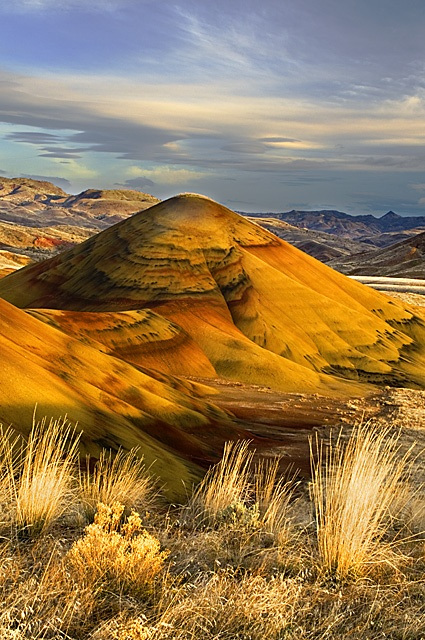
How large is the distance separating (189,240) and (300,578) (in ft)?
114

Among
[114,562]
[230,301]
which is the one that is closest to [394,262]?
[230,301]

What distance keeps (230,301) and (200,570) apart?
3092 centimetres

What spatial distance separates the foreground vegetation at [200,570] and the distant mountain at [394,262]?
111908 millimetres

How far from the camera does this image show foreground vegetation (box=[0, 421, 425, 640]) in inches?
169

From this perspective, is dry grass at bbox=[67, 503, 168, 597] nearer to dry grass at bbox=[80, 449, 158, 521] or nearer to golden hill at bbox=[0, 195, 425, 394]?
dry grass at bbox=[80, 449, 158, 521]

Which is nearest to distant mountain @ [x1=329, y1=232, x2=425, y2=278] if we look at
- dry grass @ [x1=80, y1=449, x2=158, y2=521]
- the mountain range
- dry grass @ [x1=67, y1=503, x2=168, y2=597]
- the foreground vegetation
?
the mountain range

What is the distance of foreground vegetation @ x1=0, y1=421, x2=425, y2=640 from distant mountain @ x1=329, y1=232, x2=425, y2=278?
367 feet

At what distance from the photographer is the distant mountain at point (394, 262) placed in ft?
414

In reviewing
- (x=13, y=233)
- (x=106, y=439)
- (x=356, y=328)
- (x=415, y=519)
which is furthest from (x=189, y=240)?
(x=13, y=233)

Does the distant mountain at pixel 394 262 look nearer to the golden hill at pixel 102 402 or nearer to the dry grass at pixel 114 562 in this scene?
the golden hill at pixel 102 402

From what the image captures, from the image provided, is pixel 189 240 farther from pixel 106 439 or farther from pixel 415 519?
pixel 415 519

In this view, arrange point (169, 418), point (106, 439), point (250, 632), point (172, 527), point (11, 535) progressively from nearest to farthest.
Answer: point (250, 632), point (11, 535), point (172, 527), point (106, 439), point (169, 418)

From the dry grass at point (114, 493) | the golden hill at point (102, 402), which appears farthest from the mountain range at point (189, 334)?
the dry grass at point (114, 493)

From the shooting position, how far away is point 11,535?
5.14 meters
